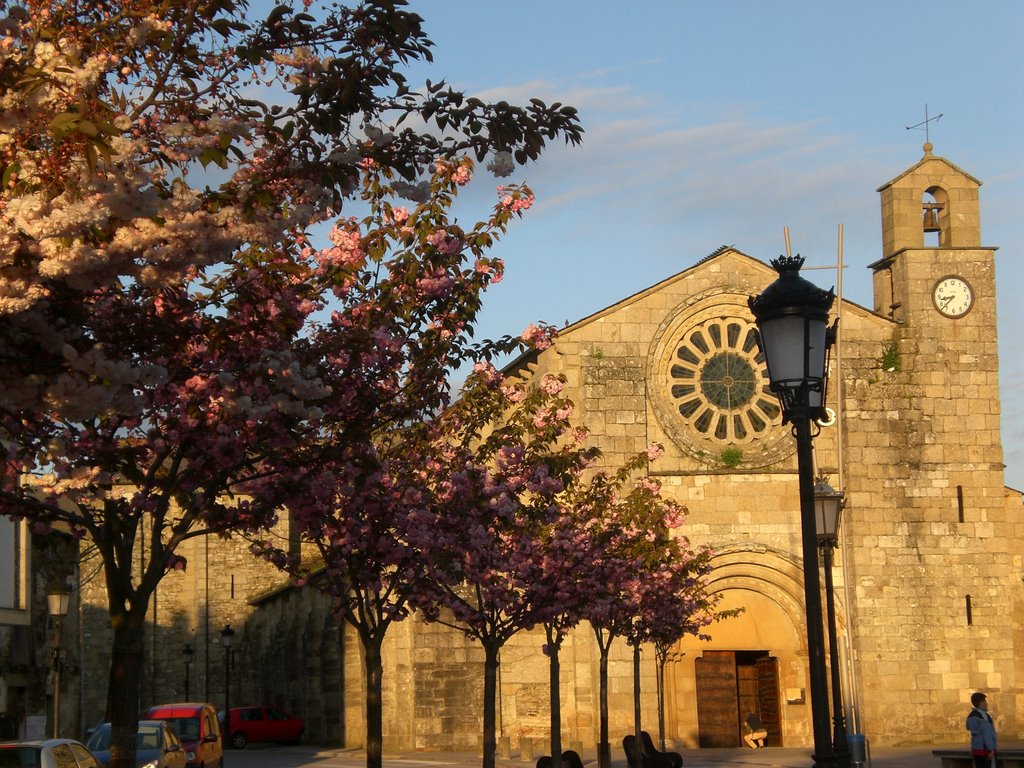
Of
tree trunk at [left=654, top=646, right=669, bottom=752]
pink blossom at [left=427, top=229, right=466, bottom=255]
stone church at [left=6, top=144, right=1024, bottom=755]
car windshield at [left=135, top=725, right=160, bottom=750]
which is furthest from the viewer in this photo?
stone church at [left=6, top=144, right=1024, bottom=755]

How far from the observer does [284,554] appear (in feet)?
62.2

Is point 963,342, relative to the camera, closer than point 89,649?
Yes

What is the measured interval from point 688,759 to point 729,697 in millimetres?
4055

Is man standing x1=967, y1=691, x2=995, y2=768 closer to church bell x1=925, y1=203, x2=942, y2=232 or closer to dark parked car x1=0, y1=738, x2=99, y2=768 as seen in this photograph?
dark parked car x1=0, y1=738, x2=99, y2=768

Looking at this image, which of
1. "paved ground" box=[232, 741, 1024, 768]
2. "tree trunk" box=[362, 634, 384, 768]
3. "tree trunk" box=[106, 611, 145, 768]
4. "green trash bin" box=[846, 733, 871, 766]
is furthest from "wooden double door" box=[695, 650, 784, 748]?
"tree trunk" box=[106, 611, 145, 768]

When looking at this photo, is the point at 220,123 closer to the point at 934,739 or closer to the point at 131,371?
the point at 131,371

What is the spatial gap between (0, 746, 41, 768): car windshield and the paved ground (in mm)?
16567

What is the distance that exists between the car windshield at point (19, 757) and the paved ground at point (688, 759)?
16567 mm

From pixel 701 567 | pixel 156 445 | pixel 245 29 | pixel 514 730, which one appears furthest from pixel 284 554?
pixel 514 730

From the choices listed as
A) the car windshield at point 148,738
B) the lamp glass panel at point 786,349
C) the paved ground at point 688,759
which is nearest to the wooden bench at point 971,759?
the paved ground at point 688,759

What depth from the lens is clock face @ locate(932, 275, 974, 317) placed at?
3791 centimetres

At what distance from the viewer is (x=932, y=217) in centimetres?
3903

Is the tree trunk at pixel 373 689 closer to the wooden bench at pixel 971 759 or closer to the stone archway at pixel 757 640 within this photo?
the wooden bench at pixel 971 759

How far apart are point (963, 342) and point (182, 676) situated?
27606 millimetres
